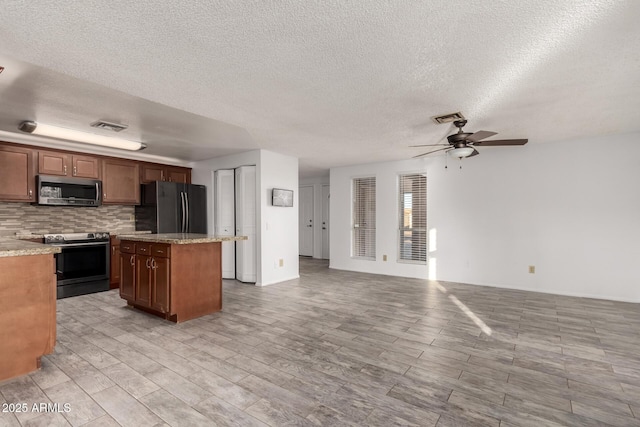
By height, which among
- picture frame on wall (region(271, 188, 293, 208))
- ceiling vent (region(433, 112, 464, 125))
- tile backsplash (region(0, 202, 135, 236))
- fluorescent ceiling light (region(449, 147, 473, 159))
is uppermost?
ceiling vent (region(433, 112, 464, 125))

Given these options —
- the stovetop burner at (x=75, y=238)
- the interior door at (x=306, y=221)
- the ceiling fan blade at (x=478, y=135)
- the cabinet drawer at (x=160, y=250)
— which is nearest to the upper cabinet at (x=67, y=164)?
the stovetop burner at (x=75, y=238)

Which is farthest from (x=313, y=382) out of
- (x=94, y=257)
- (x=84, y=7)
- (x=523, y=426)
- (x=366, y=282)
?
(x=94, y=257)

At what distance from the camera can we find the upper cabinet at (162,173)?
5602 millimetres

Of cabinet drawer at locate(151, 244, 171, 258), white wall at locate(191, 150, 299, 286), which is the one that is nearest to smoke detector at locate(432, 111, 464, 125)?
white wall at locate(191, 150, 299, 286)

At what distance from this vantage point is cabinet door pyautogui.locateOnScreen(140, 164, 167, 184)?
5590 mm

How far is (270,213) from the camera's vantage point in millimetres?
5398

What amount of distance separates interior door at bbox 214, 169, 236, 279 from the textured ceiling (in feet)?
6.05

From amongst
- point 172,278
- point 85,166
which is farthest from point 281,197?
point 85,166

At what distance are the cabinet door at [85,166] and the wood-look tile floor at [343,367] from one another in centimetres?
220

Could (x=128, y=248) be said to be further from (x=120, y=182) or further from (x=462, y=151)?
(x=462, y=151)

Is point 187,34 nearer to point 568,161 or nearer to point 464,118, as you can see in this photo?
point 464,118

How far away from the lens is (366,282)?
5.46 m

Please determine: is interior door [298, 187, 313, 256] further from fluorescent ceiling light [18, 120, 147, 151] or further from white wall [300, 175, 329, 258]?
fluorescent ceiling light [18, 120, 147, 151]

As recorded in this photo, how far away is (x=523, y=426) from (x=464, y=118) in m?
2.88
